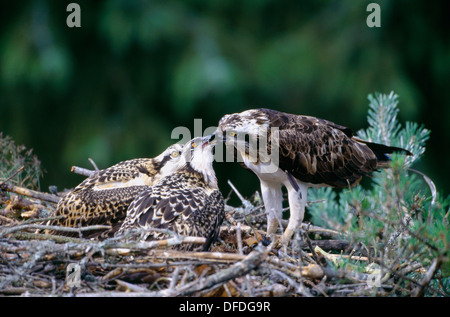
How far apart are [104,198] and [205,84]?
4.98 meters

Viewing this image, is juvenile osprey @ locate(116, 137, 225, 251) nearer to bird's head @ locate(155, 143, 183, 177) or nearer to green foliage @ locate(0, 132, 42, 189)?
bird's head @ locate(155, 143, 183, 177)

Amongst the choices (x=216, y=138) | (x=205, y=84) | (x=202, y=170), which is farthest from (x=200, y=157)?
(x=205, y=84)

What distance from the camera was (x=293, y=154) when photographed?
4578 millimetres

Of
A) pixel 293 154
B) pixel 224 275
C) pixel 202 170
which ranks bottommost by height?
pixel 224 275

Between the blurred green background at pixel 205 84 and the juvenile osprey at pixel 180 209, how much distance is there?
480 centimetres

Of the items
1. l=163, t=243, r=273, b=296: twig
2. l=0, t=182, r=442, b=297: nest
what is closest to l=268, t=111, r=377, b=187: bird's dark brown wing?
l=0, t=182, r=442, b=297: nest

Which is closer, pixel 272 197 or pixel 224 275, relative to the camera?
pixel 224 275

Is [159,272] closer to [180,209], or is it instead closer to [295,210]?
[180,209]

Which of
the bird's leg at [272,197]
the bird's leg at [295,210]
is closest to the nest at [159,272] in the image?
the bird's leg at [295,210]

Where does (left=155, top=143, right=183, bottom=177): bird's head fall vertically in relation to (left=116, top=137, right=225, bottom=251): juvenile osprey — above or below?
above

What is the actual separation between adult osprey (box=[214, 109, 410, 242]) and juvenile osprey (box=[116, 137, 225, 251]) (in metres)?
0.45

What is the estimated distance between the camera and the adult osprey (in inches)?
179
